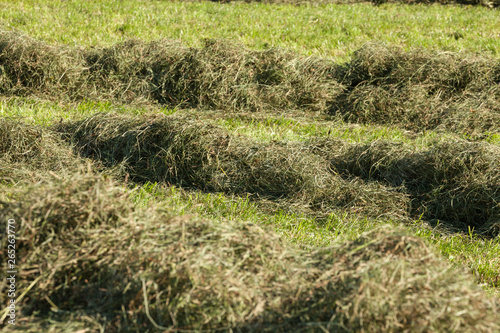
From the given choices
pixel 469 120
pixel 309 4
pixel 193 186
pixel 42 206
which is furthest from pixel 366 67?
pixel 309 4

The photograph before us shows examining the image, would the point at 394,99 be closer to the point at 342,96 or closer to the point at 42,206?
the point at 342,96

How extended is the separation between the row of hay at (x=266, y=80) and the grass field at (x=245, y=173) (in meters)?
0.03

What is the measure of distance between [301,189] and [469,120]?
3368 mm

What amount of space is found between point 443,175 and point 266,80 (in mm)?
3458

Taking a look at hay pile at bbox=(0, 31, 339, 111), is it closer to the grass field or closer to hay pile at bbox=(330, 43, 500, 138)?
the grass field

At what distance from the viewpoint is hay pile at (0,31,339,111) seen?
7398mm

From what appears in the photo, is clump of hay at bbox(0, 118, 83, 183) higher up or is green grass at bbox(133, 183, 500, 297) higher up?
clump of hay at bbox(0, 118, 83, 183)

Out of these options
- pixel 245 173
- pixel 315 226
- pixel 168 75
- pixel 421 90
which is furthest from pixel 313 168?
pixel 168 75

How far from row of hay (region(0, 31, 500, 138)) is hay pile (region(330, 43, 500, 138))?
0.6 inches

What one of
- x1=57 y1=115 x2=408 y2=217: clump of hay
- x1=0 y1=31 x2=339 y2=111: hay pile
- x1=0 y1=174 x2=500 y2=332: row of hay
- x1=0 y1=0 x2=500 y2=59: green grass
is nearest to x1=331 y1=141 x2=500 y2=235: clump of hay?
x1=57 y1=115 x2=408 y2=217: clump of hay

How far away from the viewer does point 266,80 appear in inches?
307

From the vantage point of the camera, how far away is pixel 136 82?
7652mm

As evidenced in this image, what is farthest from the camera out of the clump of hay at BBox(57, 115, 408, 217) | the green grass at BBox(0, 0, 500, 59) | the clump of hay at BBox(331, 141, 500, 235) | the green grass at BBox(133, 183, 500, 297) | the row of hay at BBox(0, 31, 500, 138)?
the green grass at BBox(0, 0, 500, 59)

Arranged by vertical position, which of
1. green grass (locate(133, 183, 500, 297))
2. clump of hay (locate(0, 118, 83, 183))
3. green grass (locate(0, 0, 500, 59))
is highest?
green grass (locate(0, 0, 500, 59))
